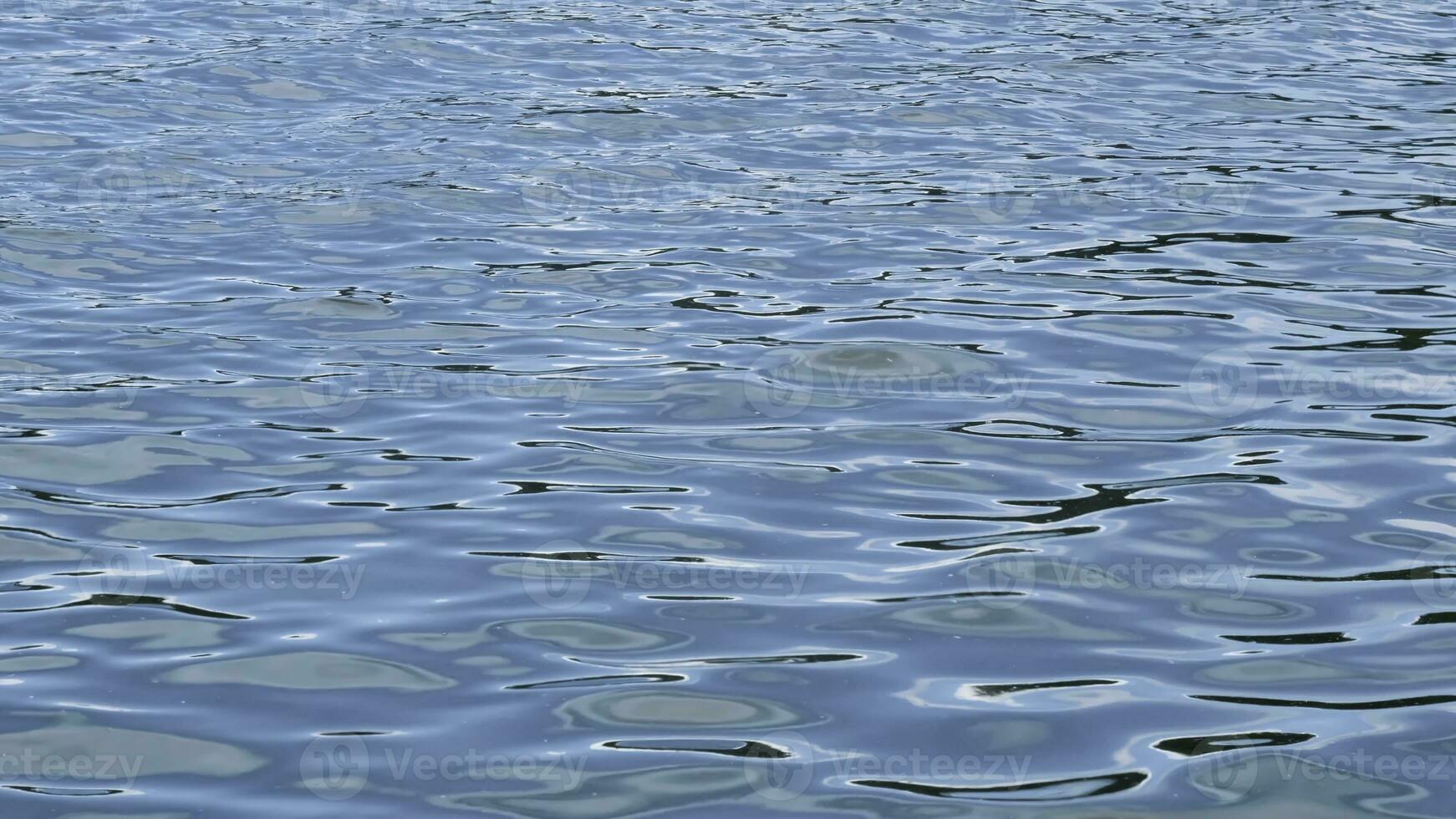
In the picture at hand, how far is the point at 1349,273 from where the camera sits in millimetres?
9969

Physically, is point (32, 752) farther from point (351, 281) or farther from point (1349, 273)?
point (1349, 273)

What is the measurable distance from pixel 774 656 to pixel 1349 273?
598 cm
